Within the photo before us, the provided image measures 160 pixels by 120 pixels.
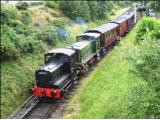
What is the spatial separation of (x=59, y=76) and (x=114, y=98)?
501cm

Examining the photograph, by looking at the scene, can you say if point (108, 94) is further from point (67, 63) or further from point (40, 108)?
point (40, 108)

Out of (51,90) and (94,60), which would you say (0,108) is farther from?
(94,60)

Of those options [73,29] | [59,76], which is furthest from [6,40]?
[73,29]

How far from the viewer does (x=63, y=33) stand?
4128 centimetres

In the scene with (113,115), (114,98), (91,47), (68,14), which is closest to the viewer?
(113,115)

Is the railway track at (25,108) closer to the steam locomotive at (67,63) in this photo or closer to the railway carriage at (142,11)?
the steam locomotive at (67,63)

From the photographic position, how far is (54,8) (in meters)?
49.0

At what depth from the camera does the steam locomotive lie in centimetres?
2416

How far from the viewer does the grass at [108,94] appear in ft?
54.6

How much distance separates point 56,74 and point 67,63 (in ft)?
5.27

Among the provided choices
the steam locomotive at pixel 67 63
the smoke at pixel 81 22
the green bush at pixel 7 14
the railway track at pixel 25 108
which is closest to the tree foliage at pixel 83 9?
the smoke at pixel 81 22

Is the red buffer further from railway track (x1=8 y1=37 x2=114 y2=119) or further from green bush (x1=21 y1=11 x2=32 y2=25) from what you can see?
green bush (x1=21 y1=11 x2=32 y2=25)

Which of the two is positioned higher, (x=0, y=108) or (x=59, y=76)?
(x=59, y=76)

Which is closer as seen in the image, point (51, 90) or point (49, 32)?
point (51, 90)
